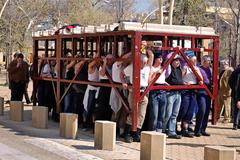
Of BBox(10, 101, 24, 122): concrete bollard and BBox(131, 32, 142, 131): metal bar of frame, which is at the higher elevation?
BBox(131, 32, 142, 131): metal bar of frame

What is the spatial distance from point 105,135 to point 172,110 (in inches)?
86.3

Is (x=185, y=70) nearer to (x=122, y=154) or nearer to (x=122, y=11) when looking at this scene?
(x=122, y=154)

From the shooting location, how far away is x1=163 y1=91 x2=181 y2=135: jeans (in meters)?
12.0

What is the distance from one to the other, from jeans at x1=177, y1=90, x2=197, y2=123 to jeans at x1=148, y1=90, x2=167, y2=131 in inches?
26.0

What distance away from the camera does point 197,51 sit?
12.6m

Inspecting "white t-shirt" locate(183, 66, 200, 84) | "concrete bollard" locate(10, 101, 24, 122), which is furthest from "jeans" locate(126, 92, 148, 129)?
"concrete bollard" locate(10, 101, 24, 122)

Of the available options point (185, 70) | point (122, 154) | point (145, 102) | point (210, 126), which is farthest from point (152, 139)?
point (210, 126)

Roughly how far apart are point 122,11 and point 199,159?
42.2 metres

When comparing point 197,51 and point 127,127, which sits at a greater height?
point 197,51

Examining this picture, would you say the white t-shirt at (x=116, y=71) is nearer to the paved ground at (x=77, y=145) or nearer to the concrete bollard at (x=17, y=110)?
the paved ground at (x=77, y=145)

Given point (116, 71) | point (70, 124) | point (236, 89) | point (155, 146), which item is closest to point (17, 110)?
point (70, 124)

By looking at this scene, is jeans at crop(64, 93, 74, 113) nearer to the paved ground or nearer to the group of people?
the group of people

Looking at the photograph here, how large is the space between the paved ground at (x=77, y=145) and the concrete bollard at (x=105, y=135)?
165 millimetres

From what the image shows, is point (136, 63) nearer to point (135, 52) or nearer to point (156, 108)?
point (135, 52)
